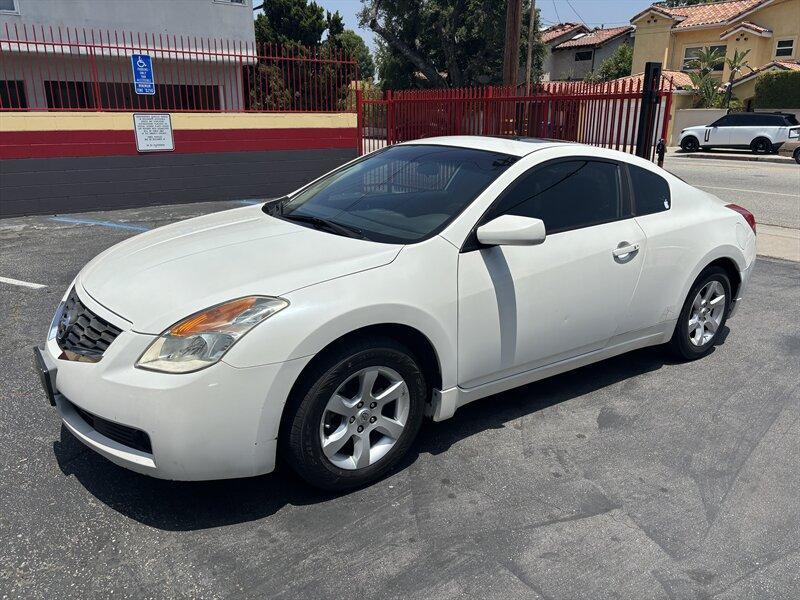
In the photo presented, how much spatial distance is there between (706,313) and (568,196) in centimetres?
162

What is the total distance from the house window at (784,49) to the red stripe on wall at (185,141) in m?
37.0

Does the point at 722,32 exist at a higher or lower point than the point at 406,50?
higher

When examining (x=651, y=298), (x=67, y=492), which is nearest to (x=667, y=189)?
(x=651, y=298)

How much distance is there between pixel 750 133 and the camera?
82.1 feet

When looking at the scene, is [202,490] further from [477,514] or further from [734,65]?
[734,65]

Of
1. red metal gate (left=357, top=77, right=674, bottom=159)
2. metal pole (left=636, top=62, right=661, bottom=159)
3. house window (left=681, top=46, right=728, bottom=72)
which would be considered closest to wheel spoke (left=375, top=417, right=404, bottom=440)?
red metal gate (left=357, top=77, right=674, bottom=159)

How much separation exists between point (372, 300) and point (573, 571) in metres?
1.33

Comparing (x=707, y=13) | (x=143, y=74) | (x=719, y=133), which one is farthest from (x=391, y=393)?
(x=707, y=13)

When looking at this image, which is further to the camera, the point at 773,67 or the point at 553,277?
the point at 773,67

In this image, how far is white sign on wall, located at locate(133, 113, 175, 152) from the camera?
34.8ft

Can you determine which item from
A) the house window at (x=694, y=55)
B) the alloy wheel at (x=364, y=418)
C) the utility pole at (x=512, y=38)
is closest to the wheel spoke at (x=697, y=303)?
the alloy wheel at (x=364, y=418)

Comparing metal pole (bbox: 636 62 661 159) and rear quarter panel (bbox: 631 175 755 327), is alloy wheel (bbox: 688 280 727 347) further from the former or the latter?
metal pole (bbox: 636 62 661 159)

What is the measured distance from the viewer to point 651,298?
3930 millimetres

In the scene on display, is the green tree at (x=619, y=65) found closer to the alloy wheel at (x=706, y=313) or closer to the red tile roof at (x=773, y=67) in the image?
the red tile roof at (x=773, y=67)
